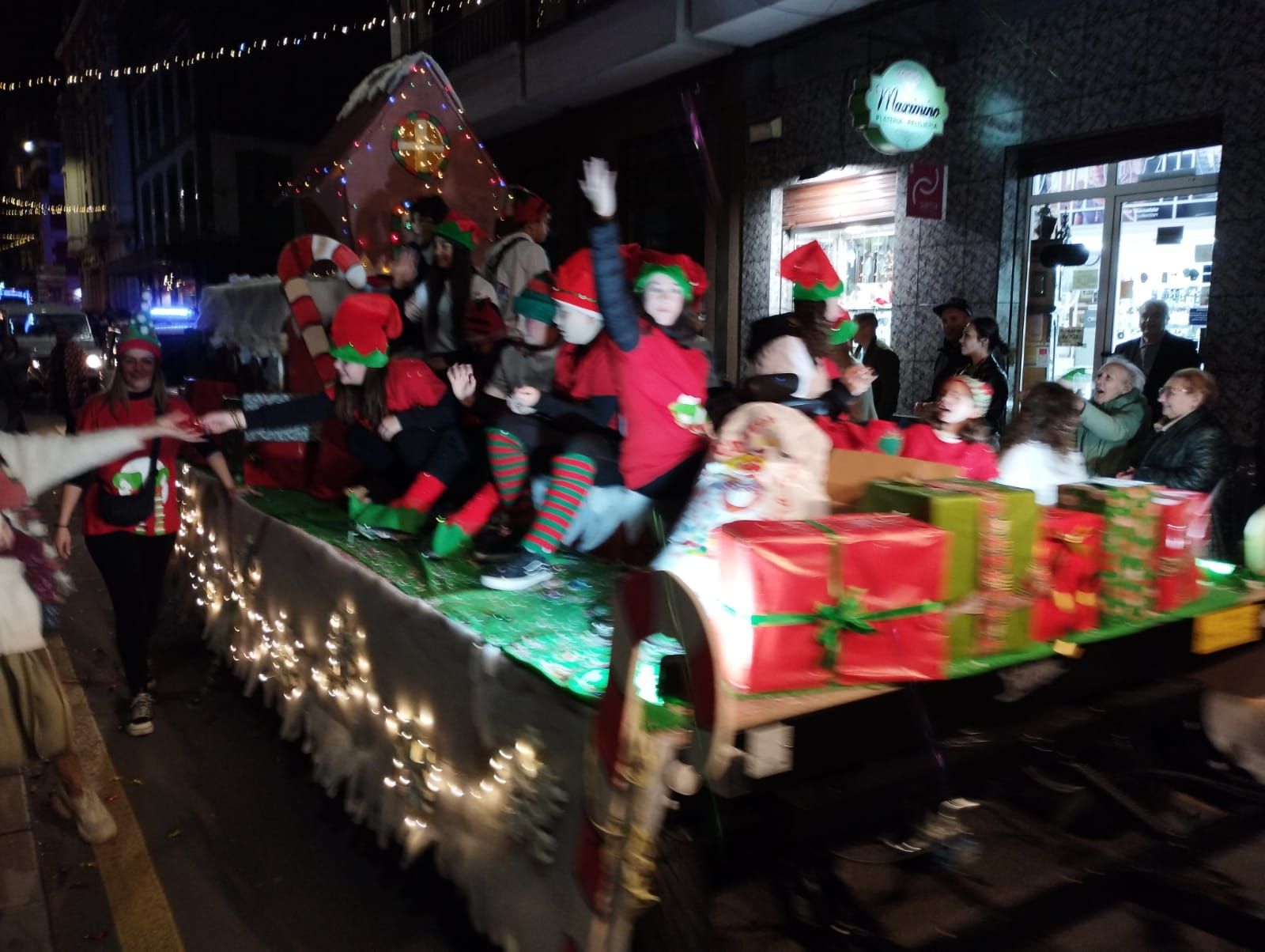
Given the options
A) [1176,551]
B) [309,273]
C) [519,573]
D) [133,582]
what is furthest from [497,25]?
[1176,551]

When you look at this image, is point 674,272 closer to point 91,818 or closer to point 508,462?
point 508,462

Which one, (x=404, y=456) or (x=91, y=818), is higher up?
(x=404, y=456)

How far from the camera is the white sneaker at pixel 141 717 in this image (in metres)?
4.84

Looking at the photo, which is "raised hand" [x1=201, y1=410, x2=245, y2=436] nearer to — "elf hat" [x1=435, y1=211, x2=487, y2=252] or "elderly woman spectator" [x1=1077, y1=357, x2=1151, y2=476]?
"elf hat" [x1=435, y1=211, x2=487, y2=252]

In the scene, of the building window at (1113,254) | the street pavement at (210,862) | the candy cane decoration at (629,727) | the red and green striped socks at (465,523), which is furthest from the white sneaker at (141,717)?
the building window at (1113,254)

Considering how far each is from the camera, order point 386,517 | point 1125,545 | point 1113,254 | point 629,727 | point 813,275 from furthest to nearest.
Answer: point 1113,254
point 386,517
point 813,275
point 1125,545
point 629,727

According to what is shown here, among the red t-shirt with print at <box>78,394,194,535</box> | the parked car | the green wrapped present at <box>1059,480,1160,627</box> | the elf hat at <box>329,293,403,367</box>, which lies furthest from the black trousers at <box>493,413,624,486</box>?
the parked car

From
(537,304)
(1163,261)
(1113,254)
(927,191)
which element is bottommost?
(537,304)

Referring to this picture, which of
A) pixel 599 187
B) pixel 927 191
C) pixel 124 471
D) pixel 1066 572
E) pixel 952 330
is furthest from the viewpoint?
pixel 927 191

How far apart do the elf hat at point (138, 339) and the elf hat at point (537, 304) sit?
1.92 metres

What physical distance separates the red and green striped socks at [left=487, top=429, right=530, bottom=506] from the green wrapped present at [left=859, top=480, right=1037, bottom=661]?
78.3 inches

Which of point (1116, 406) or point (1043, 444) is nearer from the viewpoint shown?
point (1043, 444)

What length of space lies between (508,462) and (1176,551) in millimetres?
2683

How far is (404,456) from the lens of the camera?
4824 millimetres
